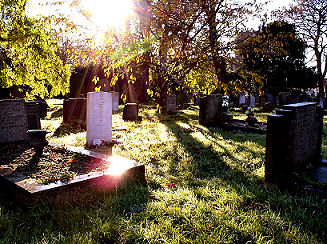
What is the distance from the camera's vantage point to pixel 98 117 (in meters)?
6.57

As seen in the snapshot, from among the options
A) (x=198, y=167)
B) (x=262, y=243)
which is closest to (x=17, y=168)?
(x=198, y=167)

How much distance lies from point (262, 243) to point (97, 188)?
6.90 feet

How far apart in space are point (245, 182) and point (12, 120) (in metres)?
5.69

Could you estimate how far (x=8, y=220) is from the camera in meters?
2.76

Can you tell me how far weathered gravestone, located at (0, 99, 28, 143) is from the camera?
632 cm

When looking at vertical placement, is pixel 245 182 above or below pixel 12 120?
below

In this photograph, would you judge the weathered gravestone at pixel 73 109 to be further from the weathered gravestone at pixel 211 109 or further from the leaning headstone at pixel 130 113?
the weathered gravestone at pixel 211 109

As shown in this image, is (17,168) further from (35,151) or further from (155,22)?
(155,22)

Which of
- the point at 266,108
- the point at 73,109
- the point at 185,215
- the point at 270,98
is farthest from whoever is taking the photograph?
the point at 270,98

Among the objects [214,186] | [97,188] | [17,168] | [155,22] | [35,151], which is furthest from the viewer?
[35,151]

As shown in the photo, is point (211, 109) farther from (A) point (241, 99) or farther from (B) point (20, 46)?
(A) point (241, 99)

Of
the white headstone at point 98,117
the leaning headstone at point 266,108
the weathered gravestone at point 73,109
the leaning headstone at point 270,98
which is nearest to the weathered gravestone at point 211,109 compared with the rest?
the white headstone at point 98,117

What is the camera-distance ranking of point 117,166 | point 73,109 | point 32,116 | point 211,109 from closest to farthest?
point 117,166, point 32,116, point 211,109, point 73,109

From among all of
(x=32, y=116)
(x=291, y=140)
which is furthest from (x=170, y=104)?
(x=291, y=140)
